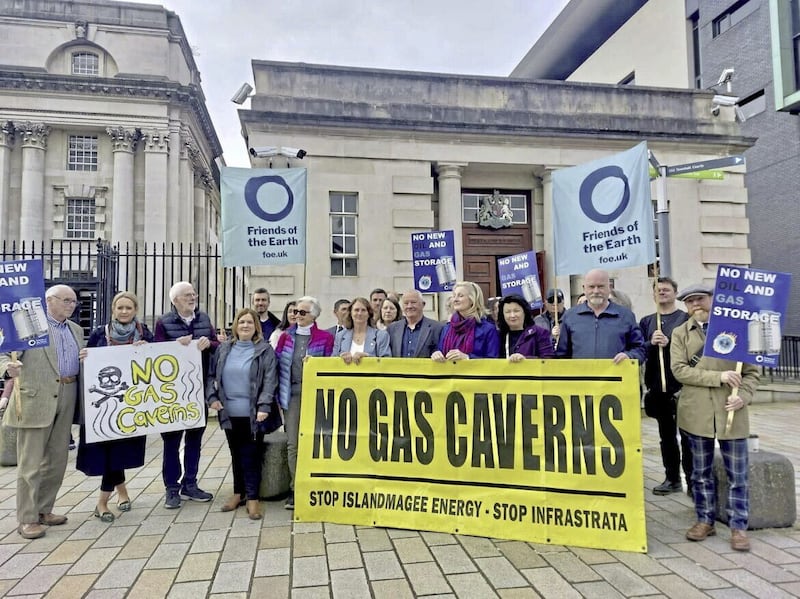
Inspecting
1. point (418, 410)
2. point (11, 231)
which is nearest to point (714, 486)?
point (418, 410)

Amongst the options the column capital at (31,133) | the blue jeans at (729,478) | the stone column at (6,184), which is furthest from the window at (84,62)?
the blue jeans at (729,478)

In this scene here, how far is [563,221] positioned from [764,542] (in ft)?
11.3

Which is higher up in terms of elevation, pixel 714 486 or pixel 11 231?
pixel 11 231

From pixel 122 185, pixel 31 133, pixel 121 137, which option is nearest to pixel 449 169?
pixel 122 185

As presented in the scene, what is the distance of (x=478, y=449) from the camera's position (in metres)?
4.48

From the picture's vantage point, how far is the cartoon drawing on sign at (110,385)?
16.4 feet

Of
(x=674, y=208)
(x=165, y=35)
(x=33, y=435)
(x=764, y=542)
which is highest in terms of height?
(x=165, y=35)

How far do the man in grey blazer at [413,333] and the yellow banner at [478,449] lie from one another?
45cm

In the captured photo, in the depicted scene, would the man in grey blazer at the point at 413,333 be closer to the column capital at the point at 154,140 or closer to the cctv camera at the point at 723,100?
the cctv camera at the point at 723,100

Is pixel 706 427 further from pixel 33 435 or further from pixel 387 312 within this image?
pixel 33 435

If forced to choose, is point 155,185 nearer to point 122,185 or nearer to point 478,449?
point 122,185

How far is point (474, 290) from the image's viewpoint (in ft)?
16.0

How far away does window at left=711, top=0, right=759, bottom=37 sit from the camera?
923 inches

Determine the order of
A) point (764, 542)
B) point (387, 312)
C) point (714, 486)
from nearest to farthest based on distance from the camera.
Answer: point (764, 542), point (714, 486), point (387, 312)
